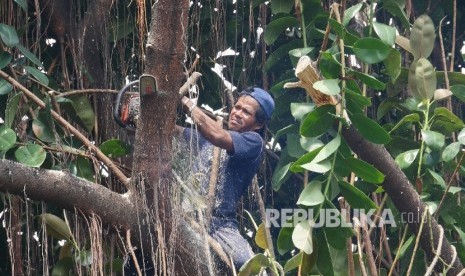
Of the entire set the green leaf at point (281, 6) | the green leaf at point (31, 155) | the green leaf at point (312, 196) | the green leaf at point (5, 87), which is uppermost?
the green leaf at point (281, 6)

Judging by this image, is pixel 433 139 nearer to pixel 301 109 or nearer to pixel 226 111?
pixel 301 109

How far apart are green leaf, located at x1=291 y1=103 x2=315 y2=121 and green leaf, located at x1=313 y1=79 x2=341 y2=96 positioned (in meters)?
0.20

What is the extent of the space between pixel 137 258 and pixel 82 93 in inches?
19.9

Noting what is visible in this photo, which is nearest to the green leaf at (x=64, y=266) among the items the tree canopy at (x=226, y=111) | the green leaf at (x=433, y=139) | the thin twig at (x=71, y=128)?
the tree canopy at (x=226, y=111)

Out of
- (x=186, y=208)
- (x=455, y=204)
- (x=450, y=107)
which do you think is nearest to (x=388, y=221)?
(x=455, y=204)

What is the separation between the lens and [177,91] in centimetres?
238

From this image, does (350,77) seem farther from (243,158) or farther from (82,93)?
(82,93)

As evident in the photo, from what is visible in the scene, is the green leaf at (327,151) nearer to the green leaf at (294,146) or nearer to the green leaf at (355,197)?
the green leaf at (355,197)

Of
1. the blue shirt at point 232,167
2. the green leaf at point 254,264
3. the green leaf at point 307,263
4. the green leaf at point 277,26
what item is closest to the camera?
the green leaf at point 254,264

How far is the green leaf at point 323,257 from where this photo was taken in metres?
2.43

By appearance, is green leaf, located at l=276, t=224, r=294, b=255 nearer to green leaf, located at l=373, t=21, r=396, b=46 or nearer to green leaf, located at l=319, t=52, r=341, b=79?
green leaf, located at l=319, t=52, r=341, b=79

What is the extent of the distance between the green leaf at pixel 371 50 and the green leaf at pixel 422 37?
24cm

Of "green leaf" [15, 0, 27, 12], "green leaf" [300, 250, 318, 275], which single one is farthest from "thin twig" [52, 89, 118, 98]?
"green leaf" [300, 250, 318, 275]

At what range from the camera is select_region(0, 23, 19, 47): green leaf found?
2703mm
